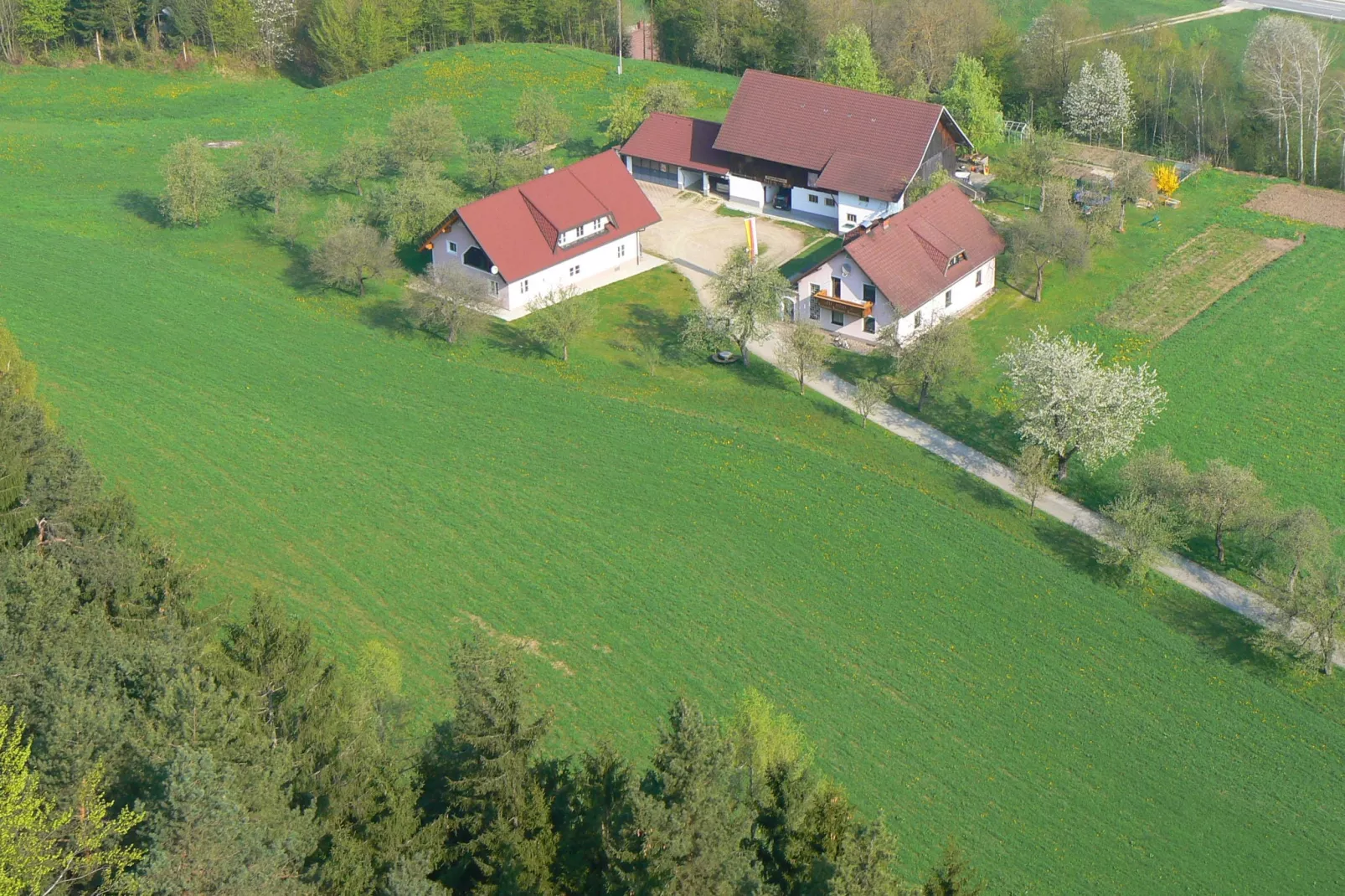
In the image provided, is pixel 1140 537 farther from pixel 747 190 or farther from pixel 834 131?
pixel 747 190

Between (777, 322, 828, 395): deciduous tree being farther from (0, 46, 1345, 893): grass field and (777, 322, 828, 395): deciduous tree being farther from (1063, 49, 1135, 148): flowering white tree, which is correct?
(1063, 49, 1135, 148): flowering white tree

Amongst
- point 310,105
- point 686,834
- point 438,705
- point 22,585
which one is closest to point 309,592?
point 438,705

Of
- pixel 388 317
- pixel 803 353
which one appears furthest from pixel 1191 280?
pixel 388 317

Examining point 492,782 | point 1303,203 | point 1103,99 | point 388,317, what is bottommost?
point 492,782

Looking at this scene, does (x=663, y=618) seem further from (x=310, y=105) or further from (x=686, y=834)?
(x=310, y=105)

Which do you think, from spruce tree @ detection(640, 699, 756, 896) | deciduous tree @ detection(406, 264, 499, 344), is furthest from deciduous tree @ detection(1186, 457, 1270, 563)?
deciduous tree @ detection(406, 264, 499, 344)

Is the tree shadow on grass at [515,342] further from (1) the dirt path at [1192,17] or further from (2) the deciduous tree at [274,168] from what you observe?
(1) the dirt path at [1192,17]
